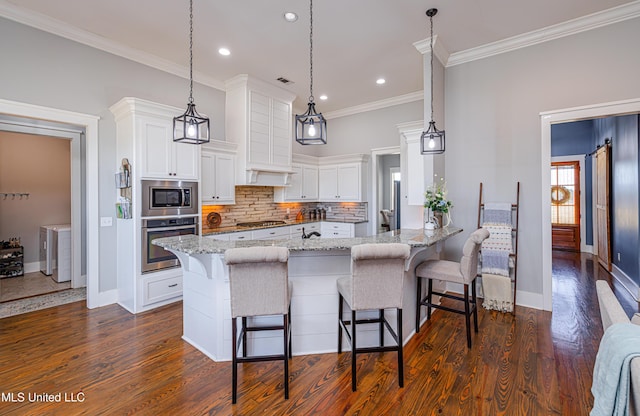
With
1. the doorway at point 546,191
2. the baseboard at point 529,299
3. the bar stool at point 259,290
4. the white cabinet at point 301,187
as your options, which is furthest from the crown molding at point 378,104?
the bar stool at point 259,290

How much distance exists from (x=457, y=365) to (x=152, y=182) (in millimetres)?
3790

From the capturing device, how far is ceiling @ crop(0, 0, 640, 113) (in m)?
3.11

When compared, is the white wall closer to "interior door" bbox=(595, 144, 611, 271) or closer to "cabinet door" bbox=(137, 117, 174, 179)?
"interior door" bbox=(595, 144, 611, 271)

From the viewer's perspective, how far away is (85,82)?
3660 mm

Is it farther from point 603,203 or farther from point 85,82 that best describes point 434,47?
point 603,203

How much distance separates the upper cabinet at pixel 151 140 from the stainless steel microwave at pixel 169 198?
0.33 feet

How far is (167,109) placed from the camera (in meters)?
3.76

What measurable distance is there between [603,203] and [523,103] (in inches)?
146

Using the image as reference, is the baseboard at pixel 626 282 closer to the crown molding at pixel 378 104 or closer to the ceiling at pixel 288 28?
the ceiling at pixel 288 28

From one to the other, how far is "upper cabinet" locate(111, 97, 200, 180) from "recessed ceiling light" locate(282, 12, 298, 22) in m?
1.79

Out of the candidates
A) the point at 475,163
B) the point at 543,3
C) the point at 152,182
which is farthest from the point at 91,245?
the point at 543,3

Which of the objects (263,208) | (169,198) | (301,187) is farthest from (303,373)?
(301,187)

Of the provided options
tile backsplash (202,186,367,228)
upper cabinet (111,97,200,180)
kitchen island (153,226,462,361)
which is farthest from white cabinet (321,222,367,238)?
kitchen island (153,226,462,361)

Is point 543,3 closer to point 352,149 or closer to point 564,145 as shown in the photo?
point 352,149
